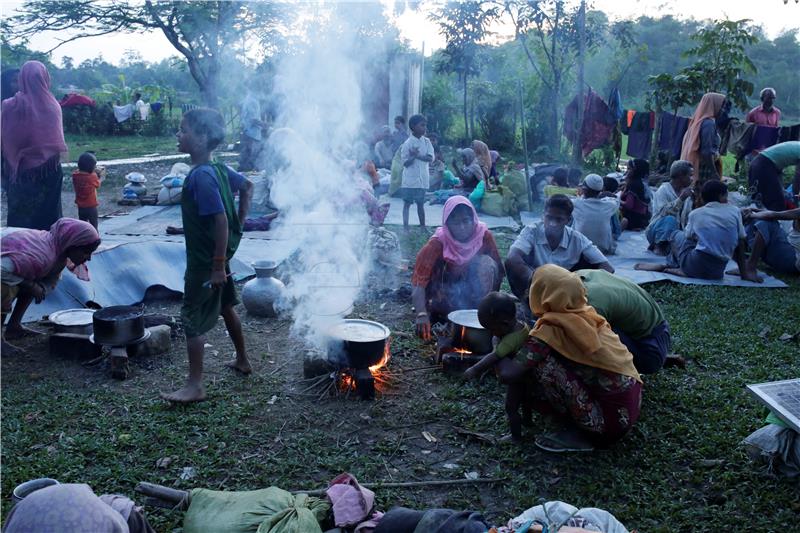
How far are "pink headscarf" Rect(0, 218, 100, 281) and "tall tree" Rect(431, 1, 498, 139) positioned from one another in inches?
498

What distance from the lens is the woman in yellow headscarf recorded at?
10.6 ft

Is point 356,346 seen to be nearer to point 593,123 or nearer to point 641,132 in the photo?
point 593,123

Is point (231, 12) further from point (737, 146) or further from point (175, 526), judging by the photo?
point (175, 526)

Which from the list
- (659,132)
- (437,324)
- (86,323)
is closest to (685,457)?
(437,324)

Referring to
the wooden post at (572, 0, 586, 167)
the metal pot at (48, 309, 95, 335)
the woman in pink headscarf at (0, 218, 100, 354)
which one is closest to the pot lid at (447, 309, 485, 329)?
the woman in pink headscarf at (0, 218, 100, 354)

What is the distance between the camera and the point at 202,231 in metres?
3.96

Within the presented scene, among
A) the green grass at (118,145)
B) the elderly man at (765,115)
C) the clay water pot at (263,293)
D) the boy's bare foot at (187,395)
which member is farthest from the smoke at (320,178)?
the green grass at (118,145)

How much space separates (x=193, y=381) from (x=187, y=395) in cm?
10

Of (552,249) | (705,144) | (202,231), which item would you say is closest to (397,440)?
(202,231)

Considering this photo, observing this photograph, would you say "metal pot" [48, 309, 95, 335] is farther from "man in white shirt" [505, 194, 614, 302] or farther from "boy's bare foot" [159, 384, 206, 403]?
"man in white shirt" [505, 194, 614, 302]

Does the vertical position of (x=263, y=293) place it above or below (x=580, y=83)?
below

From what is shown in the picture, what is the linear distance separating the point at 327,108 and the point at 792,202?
25.6 ft

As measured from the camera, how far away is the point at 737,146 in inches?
437

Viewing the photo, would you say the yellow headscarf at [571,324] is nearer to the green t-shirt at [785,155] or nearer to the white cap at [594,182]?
the white cap at [594,182]
